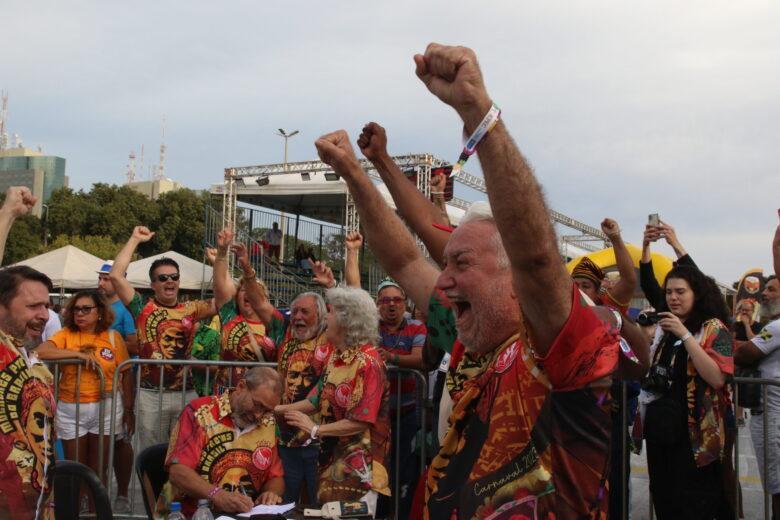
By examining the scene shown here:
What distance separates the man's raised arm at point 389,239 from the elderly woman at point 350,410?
1.89 m

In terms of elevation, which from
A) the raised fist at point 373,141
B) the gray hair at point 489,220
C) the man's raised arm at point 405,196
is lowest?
the gray hair at point 489,220

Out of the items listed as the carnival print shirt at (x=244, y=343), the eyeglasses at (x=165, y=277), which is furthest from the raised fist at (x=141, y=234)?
the carnival print shirt at (x=244, y=343)

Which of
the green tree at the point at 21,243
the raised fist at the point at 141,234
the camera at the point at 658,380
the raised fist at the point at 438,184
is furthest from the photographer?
the green tree at the point at 21,243

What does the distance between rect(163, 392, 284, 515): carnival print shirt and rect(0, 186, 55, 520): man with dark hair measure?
0.98 metres

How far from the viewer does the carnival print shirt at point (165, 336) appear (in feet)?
20.0

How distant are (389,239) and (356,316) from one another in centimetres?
214

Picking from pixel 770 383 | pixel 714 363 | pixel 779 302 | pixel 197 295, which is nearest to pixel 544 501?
pixel 714 363

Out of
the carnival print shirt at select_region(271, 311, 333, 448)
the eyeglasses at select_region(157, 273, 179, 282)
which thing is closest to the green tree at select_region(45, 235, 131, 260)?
the eyeglasses at select_region(157, 273, 179, 282)

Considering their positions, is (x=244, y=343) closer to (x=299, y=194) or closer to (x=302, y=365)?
(x=302, y=365)

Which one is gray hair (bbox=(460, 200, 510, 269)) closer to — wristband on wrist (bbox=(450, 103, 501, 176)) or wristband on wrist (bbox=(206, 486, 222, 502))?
wristband on wrist (bbox=(450, 103, 501, 176))

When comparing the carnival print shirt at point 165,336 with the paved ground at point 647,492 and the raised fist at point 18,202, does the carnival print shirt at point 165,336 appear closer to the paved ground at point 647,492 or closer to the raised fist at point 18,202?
the paved ground at point 647,492

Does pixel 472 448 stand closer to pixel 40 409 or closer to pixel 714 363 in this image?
pixel 40 409

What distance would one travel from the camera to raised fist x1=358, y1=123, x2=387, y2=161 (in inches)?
101

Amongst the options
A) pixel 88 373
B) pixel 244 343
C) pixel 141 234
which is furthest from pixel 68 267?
pixel 244 343
